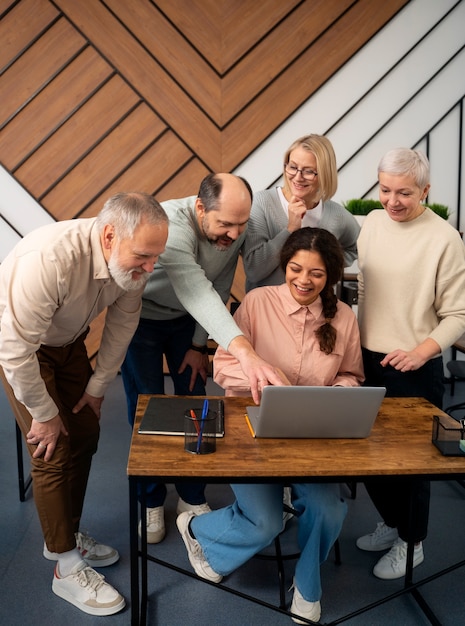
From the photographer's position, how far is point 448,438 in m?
1.83

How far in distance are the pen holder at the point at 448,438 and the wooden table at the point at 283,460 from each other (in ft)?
0.07

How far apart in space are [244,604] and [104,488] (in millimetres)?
1102

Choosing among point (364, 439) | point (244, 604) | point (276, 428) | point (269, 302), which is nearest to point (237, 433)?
point (276, 428)

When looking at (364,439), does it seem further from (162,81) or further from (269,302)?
(162,81)

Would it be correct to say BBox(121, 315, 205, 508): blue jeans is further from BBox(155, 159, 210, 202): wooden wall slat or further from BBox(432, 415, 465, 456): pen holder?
BBox(155, 159, 210, 202): wooden wall slat

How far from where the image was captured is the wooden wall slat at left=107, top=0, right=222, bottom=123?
4.72m

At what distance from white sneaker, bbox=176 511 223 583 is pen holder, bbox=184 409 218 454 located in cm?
66

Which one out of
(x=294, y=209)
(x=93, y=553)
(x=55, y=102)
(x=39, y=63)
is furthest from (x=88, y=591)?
(x=39, y=63)

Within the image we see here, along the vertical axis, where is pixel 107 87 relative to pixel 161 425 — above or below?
above

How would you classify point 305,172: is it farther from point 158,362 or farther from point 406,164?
point 158,362

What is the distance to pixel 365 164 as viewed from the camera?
500 centimetres

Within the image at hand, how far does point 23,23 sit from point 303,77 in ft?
6.81

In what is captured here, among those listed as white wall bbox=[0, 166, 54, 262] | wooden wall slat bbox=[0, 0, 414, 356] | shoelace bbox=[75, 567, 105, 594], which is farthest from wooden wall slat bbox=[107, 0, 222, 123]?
shoelace bbox=[75, 567, 105, 594]

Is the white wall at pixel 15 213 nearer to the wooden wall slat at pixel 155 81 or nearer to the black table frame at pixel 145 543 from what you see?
the wooden wall slat at pixel 155 81
